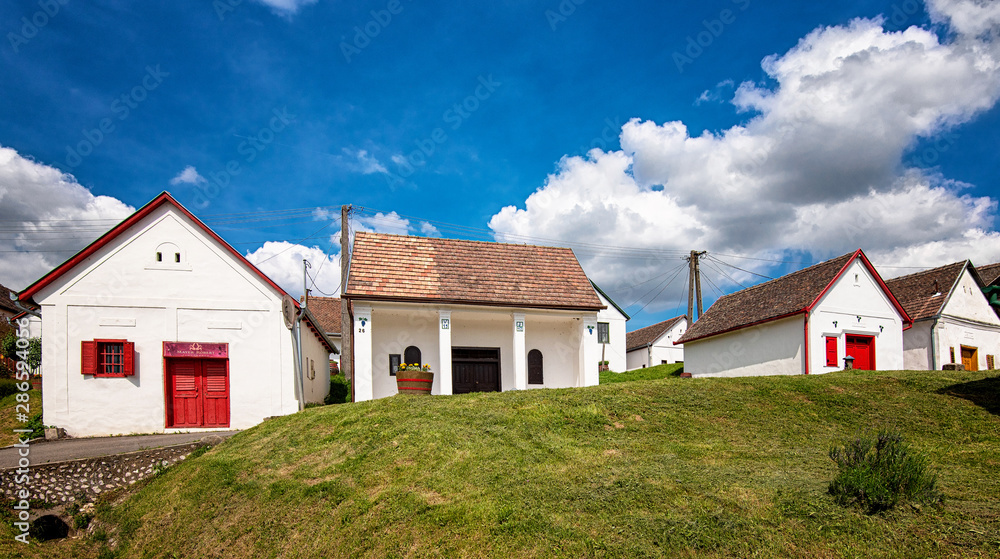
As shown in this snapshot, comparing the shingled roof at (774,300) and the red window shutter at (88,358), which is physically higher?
the shingled roof at (774,300)

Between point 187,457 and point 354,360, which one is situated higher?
point 354,360

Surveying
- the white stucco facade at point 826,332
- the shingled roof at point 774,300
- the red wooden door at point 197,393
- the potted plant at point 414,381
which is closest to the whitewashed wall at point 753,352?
the white stucco facade at point 826,332

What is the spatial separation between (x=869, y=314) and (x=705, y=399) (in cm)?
1381

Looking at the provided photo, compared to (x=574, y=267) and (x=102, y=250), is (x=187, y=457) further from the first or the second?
(x=574, y=267)

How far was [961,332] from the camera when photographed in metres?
25.5

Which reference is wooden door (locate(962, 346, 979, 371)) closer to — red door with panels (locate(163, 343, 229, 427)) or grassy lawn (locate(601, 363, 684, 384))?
grassy lawn (locate(601, 363, 684, 384))

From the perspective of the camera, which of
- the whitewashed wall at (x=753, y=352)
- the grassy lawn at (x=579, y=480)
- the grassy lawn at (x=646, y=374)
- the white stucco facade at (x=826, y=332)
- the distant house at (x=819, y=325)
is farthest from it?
the grassy lawn at (x=646, y=374)

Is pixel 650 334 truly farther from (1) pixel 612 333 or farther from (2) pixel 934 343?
(2) pixel 934 343

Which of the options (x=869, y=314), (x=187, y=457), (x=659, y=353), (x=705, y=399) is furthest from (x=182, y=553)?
(x=659, y=353)

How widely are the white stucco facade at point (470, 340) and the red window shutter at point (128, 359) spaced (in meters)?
6.19

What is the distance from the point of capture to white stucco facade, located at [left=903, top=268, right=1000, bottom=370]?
2467 centimetres

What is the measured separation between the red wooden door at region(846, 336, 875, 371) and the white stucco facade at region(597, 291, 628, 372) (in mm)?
19993

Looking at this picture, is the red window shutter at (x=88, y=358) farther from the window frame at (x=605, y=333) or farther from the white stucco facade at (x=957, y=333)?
the window frame at (x=605, y=333)

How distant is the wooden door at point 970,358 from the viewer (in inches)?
1008
